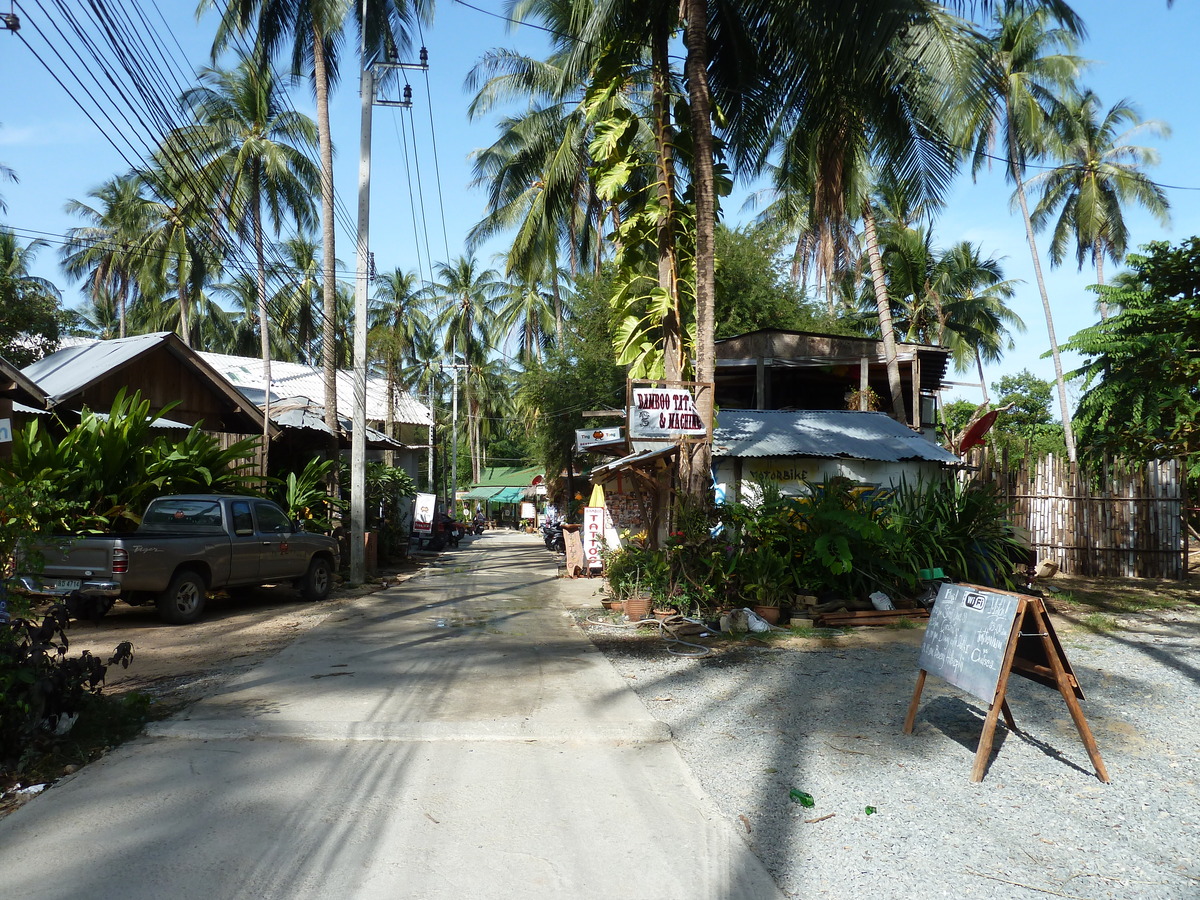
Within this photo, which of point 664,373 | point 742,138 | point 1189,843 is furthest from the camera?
point 742,138

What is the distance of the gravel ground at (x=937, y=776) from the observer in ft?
13.2

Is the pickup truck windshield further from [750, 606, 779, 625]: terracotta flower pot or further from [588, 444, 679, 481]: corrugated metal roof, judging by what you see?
[750, 606, 779, 625]: terracotta flower pot

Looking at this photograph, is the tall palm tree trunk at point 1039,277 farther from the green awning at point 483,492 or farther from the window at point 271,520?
the green awning at point 483,492

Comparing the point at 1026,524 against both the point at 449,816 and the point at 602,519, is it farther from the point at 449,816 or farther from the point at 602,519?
the point at 449,816

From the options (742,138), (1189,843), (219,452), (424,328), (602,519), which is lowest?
(1189,843)

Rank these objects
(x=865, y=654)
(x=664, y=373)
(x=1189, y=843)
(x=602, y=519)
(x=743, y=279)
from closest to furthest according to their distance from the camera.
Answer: (x=1189, y=843) → (x=865, y=654) → (x=664, y=373) → (x=602, y=519) → (x=743, y=279)

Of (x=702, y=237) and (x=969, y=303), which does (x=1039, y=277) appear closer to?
(x=969, y=303)

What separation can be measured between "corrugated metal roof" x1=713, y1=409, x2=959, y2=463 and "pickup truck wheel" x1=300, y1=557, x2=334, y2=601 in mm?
6837

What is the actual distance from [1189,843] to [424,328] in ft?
170

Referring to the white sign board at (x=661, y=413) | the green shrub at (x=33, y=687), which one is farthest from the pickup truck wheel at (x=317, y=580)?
the green shrub at (x=33, y=687)

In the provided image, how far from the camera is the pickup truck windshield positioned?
1139cm

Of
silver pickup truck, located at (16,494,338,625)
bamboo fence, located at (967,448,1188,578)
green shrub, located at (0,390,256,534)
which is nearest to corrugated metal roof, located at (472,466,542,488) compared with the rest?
bamboo fence, located at (967,448,1188,578)

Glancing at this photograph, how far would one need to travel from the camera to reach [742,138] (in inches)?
576

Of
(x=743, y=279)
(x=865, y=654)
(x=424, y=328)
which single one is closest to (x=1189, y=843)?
(x=865, y=654)
